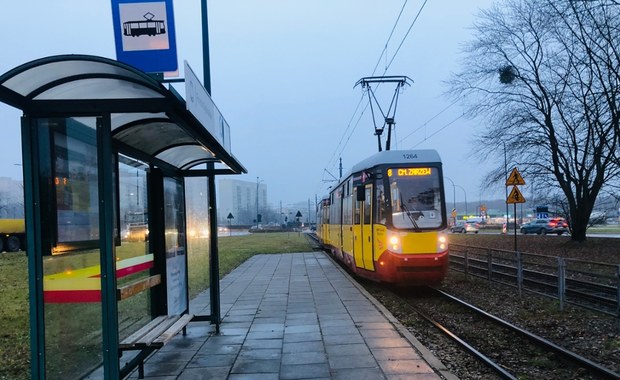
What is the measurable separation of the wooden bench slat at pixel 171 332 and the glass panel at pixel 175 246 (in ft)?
0.86

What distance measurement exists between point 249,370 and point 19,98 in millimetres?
3780

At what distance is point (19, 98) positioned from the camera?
4.46m

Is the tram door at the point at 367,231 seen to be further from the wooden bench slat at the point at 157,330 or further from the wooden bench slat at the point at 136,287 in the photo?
the wooden bench slat at the point at 136,287

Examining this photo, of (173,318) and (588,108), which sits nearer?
(173,318)

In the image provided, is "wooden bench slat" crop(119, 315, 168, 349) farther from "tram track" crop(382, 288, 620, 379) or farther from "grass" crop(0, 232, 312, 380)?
"tram track" crop(382, 288, 620, 379)

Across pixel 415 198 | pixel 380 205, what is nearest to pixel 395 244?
pixel 380 205

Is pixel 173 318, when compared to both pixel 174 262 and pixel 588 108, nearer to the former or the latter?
pixel 174 262

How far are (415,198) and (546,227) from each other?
132 ft

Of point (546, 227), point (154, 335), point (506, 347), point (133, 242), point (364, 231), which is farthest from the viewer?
point (546, 227)

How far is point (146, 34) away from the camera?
24.5ft

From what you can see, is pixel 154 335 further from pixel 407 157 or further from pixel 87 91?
pixel 407 157

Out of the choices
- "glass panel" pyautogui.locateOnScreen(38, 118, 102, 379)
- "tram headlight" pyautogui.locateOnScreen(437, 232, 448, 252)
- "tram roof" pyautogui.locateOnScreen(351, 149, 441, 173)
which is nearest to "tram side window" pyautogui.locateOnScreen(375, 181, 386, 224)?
"tram roof" pyautogui.locateOnScreen(351, 149, 441, 173)

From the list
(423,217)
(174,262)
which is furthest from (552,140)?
(174,262)

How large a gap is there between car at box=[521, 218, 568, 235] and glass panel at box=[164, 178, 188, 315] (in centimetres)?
4467
